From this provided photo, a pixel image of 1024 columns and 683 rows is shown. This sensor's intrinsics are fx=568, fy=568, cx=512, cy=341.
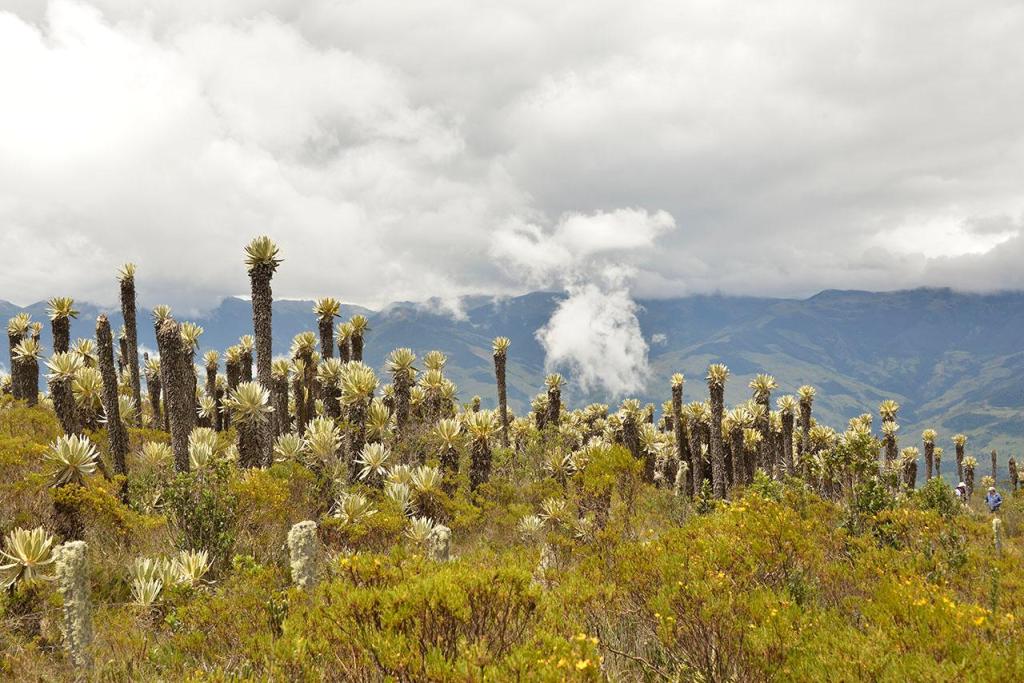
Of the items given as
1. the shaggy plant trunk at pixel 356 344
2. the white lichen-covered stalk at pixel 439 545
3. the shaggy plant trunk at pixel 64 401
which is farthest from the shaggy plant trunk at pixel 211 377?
the white lichen-covered stalk at pixel 439 545

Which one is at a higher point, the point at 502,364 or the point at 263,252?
the point at 263,252

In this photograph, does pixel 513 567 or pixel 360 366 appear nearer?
pixel 513 567

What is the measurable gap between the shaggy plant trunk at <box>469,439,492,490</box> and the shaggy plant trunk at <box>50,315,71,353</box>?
2003 cm

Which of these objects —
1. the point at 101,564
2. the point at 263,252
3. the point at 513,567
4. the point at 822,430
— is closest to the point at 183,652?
the point at 513,567

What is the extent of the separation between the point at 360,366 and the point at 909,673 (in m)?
20.3

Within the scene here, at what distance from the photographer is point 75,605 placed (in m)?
8.51

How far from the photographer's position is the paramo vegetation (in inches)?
224

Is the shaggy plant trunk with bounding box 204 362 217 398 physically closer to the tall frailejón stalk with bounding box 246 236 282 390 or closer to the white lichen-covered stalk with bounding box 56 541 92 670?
the tall frailejón stalk with bounding box 246 236 282 390

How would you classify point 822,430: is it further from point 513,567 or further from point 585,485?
point 513,567

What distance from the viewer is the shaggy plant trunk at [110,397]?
20094 millimetres

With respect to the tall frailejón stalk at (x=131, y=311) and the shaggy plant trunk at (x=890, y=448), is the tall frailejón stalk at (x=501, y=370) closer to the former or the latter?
the tall frailejón stalk at (x=131, y=311)

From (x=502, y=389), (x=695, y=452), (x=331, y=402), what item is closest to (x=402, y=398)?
(x=331, y=402)

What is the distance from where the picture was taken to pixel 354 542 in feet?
43.6

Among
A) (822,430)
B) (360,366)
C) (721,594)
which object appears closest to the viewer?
(721,594)
